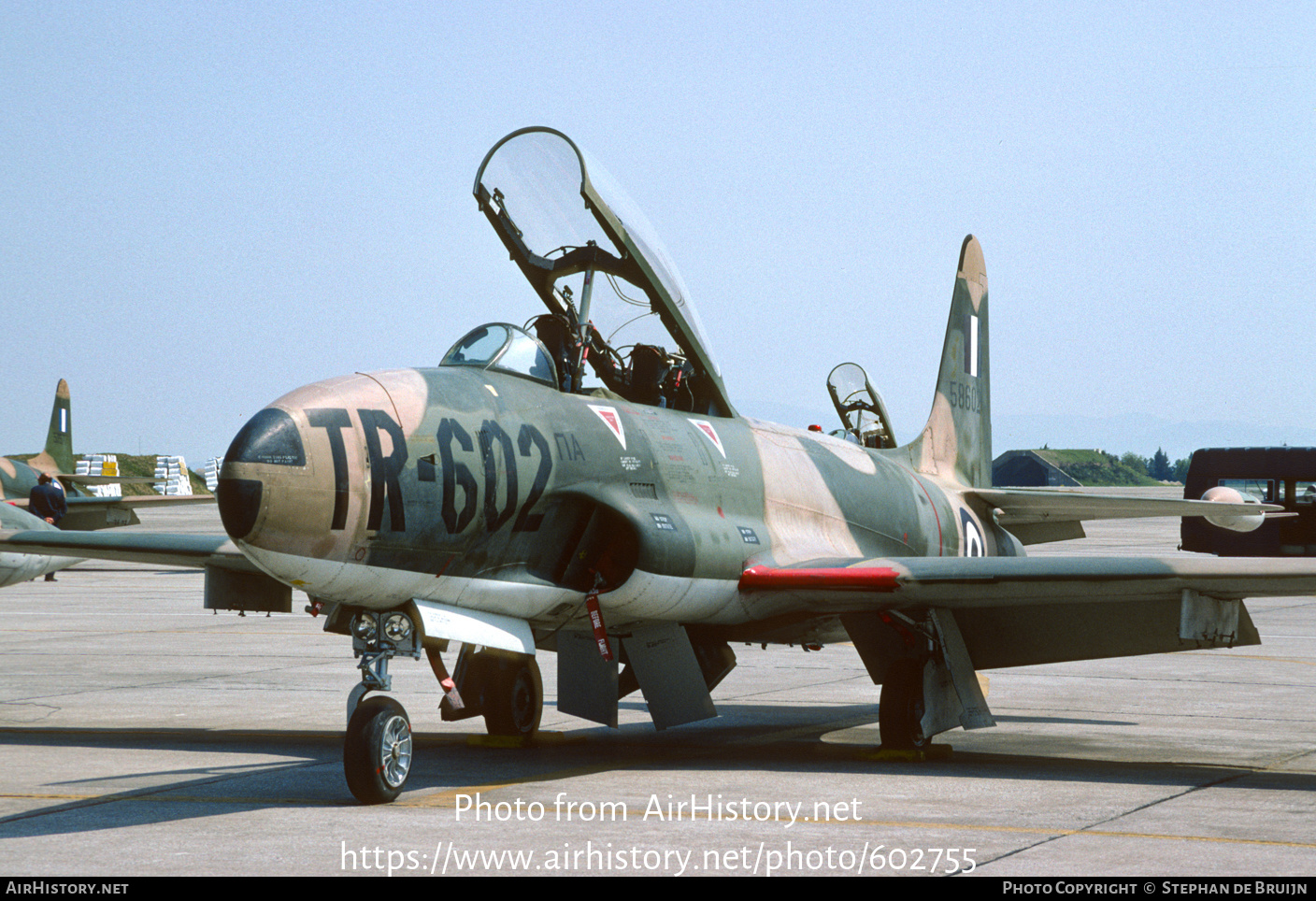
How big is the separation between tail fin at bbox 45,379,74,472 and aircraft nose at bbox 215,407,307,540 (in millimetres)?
38346

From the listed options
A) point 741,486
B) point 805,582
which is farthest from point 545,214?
point 805,582

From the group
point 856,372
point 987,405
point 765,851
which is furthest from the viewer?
point 987,405

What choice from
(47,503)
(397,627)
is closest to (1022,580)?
(397,627)

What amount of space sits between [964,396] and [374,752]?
9.84 m

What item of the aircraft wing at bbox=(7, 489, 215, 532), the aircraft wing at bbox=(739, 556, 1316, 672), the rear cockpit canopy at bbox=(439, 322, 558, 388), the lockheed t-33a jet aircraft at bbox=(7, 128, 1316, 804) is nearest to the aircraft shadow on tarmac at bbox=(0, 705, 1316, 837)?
the lockheed t-33a jet aircraft at bbox=(7, 128, 1316, 804)

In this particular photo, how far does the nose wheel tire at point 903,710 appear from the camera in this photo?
10.1 meters

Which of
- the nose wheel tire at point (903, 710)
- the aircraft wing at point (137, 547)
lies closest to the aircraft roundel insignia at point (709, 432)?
the nose wheel tire at point (903, 710)

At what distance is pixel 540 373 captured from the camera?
921cm

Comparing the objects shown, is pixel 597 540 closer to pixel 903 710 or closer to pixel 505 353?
pixel 505 353

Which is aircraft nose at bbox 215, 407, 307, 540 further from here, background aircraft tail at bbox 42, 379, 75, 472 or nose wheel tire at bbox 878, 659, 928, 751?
background aircraft tail at bbox 42, 379, 75, 472

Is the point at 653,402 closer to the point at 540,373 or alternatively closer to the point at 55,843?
the point at 540,373

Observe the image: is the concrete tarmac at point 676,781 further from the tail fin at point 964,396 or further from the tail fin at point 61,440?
the tail fin at point 61,440

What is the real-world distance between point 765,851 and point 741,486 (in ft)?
14.6

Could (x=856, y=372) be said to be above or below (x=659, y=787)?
above
